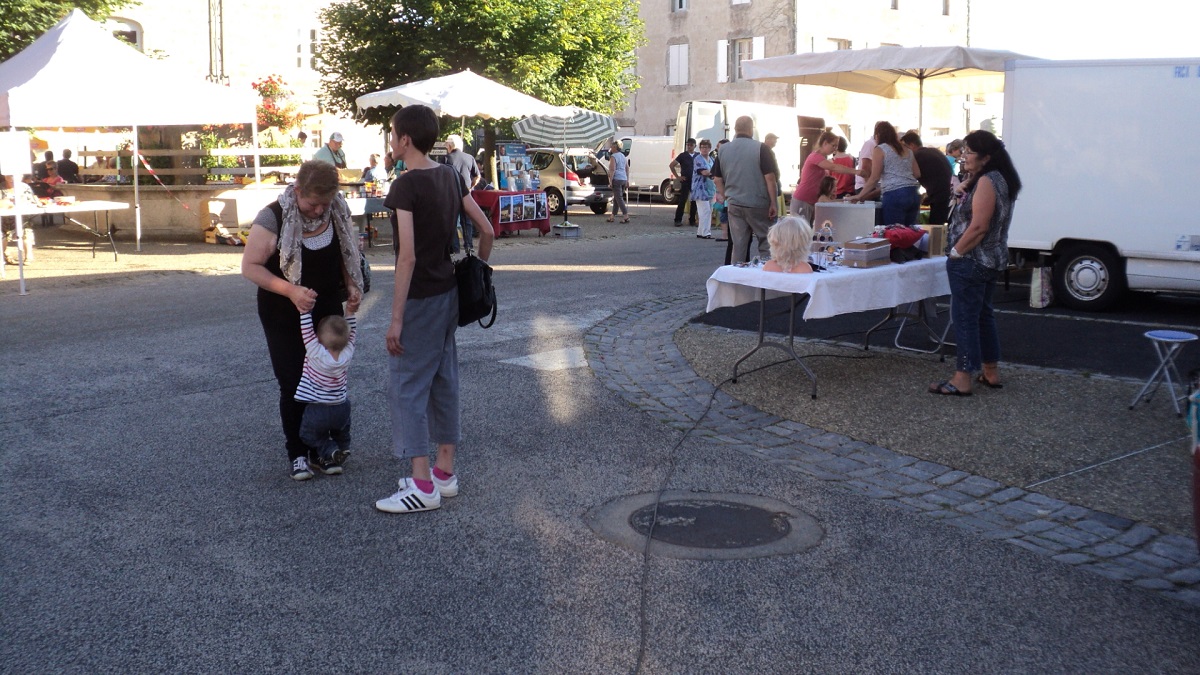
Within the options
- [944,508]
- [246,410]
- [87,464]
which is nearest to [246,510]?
[87,464]

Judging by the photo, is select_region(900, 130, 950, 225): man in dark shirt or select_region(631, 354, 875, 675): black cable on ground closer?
select_region(631, 354, 875, 675): black cable on ground

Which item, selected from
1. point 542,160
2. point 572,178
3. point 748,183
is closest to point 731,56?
point 572,178

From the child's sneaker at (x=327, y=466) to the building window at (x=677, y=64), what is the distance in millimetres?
42874

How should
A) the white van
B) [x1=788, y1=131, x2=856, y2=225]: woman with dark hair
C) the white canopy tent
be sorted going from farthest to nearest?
1. the white van
2. [x1=788, y1=131, x2=856, y2=225]: woman with dark hair
3. the white canopy tent

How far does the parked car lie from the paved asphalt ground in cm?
1791

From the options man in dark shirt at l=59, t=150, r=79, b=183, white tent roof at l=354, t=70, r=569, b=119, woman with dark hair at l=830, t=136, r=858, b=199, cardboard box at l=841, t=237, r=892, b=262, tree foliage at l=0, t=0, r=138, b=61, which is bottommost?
cardboard box at l=841, t=237, r=892, b=262

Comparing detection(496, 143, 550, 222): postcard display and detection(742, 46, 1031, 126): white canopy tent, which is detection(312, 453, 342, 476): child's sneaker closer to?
detection(742, 46, 1031, 126): white canopy tent

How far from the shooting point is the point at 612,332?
10109 mm

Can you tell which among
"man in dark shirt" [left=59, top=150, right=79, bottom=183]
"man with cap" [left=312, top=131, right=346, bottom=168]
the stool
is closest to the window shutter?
"man in dark shirt" [left=59, top=150, right=79, bottom=183]

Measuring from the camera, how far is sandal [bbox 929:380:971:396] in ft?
24.0

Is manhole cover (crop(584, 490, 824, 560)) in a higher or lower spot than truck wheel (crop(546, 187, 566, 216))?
lower

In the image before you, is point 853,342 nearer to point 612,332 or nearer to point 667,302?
point 612,332

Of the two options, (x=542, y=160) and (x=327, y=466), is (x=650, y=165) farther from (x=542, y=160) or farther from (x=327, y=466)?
(x=327, y=466)

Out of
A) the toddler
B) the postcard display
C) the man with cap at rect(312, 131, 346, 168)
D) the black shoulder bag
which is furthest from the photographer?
the postcard display
